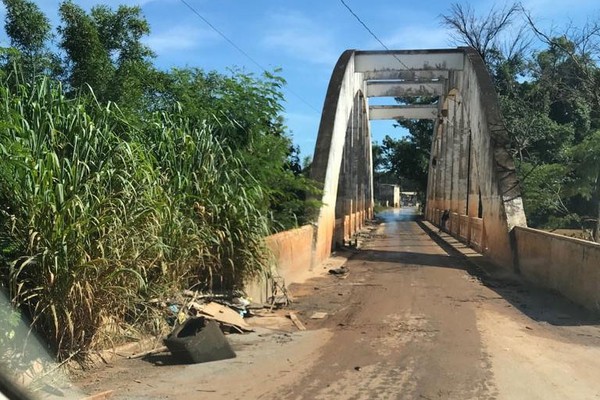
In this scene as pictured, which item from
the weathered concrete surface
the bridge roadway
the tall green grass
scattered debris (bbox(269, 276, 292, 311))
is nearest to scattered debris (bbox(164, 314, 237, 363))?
the tall green grass

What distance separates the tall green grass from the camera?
17.4ft

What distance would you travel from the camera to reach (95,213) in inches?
226

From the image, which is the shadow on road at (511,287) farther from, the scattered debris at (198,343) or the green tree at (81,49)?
the green tree at (81,49)

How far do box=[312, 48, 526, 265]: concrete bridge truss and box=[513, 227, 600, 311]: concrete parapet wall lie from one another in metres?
1.49

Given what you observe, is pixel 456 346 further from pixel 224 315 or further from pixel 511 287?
pixel 511 287

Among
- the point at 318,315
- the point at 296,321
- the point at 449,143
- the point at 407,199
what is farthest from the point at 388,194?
the point at 296,321

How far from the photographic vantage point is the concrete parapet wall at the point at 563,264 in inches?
374

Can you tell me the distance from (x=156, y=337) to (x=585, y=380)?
438cm

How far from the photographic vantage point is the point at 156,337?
21.6 feet

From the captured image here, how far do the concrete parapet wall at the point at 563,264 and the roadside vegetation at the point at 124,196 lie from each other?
5130 mm

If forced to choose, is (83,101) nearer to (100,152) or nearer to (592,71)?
(100,152)

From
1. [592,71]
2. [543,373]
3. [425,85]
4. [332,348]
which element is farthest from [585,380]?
[425,85]

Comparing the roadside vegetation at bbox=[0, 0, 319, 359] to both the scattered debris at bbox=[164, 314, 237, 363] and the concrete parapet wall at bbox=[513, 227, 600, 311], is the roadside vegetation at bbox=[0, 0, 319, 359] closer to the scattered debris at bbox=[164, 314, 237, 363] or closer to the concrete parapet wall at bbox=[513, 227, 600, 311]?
the scattered debris at bbox=[164, 314, 237, 363]

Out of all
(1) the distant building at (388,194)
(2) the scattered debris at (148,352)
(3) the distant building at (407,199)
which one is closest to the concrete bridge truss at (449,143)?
(2) the scattered debris at (148,352)
